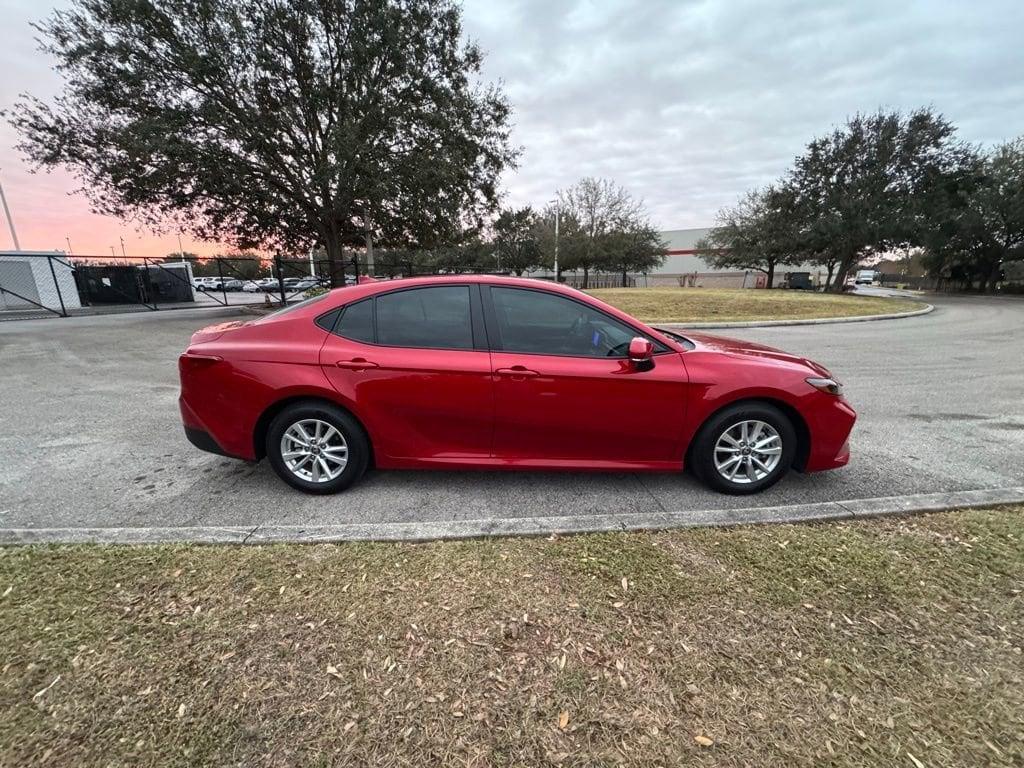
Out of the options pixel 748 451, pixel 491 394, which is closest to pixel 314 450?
pixel 491 394

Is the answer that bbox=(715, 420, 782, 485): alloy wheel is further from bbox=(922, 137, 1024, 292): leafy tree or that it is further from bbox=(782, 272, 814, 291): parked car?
bbox=(782, 272, 814, 291): parked car

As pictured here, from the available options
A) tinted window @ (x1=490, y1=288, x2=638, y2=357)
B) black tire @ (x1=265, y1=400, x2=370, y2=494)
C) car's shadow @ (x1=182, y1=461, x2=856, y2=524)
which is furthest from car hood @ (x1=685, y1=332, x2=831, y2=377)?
black tire @ (x1=265, y1=400, x2=370, y2=494)

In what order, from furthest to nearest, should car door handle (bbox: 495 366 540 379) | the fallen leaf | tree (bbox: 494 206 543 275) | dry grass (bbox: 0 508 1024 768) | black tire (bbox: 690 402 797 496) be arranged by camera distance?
tree (bbox: 494 206 543 275) → black tire (bbox: 690 402 797 496) → car door handle (bbox: 495 366 540 379) → the fallen leaf → dry grass (bbox: 0 508 1024 768)

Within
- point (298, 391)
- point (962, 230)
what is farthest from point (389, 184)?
point (962, 230)

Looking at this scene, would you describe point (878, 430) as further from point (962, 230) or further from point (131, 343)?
point (962, 230)

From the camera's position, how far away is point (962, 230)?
3069cm

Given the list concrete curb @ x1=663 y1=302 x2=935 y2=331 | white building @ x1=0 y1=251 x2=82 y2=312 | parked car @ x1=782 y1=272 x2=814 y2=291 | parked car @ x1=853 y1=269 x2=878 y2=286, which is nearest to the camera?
concrete curb @ x1=663 y1=302 x2=935 y2=331

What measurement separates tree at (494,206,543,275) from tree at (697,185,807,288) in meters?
20.0

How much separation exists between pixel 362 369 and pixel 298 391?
0.48 metres

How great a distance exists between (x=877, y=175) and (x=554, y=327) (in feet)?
129

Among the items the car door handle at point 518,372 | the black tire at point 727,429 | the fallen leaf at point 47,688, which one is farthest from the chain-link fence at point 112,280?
the fallen leaf at point 47,688

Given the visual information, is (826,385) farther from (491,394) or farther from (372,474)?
(372,474)

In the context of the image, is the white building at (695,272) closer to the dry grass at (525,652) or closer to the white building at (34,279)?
the white building at (34,279)

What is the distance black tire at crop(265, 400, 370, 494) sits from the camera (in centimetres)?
325
